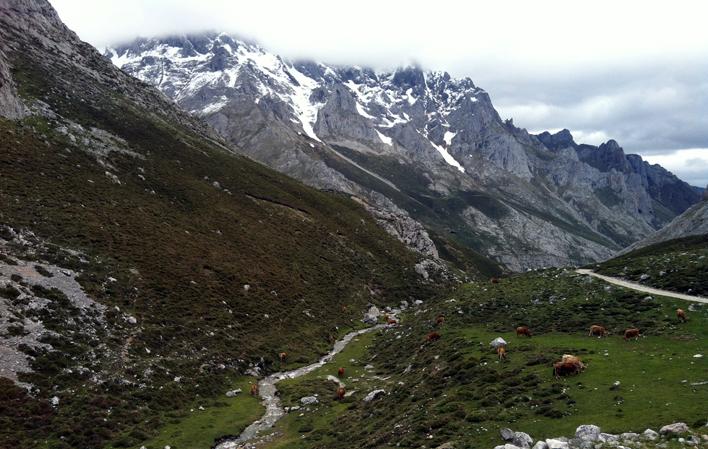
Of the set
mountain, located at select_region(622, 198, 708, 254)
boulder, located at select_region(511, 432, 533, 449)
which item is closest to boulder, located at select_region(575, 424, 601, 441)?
boulder, located at select_region(511, 432, 533, 449)

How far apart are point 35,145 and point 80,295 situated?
3940cm

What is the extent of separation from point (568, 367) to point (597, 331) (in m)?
11.0

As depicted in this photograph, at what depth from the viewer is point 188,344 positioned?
48875 millimetres

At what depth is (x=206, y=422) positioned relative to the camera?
37344 mm

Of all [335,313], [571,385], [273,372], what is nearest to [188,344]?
[273,372]

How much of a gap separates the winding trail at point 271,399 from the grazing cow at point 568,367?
2189 cm

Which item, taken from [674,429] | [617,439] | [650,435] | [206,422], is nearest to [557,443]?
[617,439]

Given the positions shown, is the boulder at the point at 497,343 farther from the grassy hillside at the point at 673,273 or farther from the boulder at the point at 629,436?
the grassy hillside at the point at 673,273

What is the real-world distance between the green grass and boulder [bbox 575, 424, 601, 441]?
2552 centimetres

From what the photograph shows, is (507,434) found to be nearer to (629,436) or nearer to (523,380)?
(629,436)

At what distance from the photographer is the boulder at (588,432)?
1981 cm

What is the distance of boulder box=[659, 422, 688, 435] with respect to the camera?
19031mm

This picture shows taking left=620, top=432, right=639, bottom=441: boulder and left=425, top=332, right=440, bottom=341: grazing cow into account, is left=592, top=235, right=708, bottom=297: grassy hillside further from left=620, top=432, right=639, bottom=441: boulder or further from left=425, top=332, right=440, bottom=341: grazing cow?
left=620, top=432, right=639, bottom=441: boulder

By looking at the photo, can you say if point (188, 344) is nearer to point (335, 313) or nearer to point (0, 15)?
point (335, 313)
